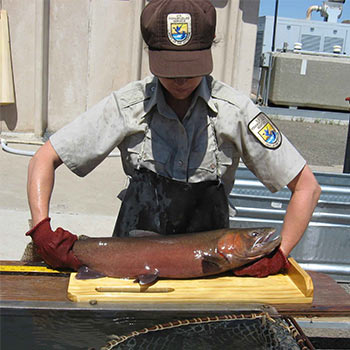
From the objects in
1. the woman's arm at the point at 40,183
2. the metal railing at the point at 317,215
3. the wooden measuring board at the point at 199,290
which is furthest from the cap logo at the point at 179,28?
the metal railing at the point at 317,215

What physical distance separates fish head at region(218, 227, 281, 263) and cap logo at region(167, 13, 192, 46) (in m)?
0.86

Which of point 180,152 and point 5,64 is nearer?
point 180,152

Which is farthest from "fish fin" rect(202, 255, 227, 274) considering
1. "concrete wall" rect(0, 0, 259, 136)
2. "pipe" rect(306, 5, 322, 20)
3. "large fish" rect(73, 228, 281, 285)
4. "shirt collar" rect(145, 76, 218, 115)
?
"pipe" rect(306, 5, 322, 20)

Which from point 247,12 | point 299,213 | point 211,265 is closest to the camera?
point 211,265

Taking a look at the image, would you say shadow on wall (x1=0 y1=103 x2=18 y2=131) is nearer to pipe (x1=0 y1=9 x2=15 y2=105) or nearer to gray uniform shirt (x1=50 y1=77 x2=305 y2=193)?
pipe (x1=0 y1=9 x2=15 y2=105)

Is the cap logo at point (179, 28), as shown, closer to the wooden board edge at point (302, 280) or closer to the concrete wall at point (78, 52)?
the wooden board edge at point (302, 280)

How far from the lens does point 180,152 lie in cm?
245

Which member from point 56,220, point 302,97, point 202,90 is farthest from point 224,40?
point 302,97

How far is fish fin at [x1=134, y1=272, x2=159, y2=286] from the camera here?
6.72 feet

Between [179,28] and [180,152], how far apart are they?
0.60 meters

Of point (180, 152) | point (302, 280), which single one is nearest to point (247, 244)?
point (302, 280)

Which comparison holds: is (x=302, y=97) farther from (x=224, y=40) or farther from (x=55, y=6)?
(x=55, y=6)

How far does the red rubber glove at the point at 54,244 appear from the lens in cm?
213

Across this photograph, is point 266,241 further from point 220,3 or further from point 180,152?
point 220,3
